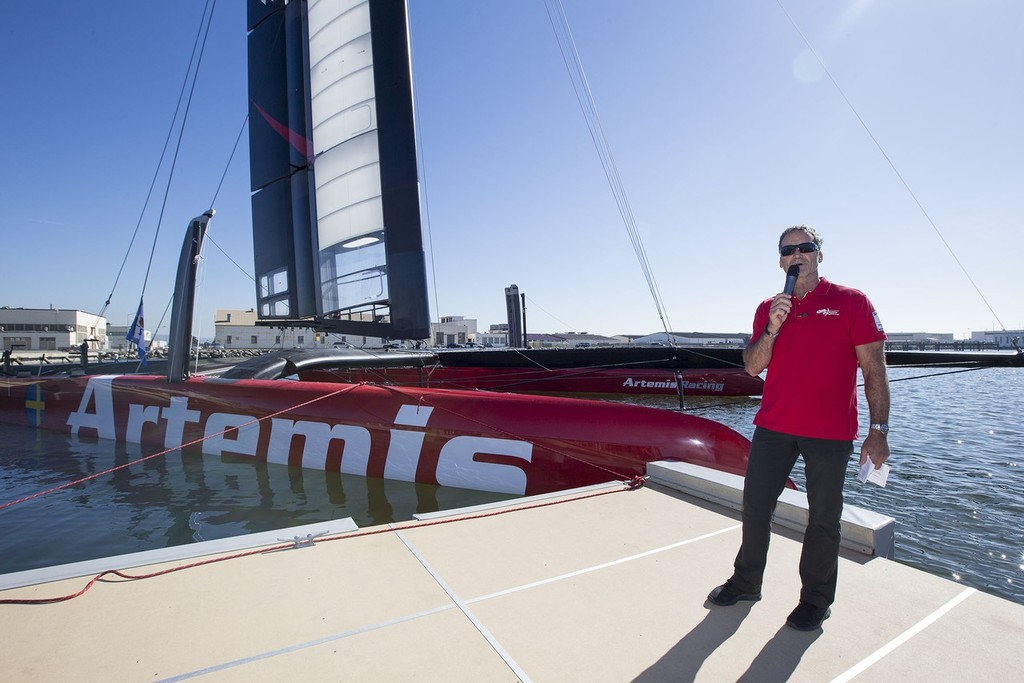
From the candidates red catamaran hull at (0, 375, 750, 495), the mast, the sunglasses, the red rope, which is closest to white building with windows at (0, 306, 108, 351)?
the mast

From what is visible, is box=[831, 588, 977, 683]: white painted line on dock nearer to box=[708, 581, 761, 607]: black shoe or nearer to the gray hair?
box=[708, 581, 761, 607]: black shoe

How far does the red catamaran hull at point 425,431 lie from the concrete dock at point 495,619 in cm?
133

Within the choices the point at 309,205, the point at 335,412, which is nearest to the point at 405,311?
the point at 335,412

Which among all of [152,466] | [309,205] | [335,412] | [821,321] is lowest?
[152,466]

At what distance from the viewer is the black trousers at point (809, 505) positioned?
1693 mm

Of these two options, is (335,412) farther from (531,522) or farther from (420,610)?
(420,610)

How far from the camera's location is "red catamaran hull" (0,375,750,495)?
373cm

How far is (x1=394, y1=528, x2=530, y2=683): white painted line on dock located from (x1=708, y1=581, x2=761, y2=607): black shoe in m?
0.77

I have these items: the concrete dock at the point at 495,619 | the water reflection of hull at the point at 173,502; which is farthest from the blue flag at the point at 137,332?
the concrete dock at the point at 495,619

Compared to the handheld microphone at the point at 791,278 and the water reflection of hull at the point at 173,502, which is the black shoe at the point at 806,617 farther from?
the water reflection of hull at the point at 173,502

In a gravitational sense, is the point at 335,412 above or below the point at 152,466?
above

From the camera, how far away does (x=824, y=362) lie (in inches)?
68.2

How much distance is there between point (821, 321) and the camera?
68.9 inches

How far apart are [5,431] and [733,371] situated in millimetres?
12205
